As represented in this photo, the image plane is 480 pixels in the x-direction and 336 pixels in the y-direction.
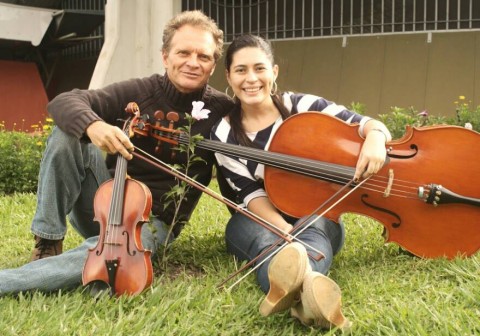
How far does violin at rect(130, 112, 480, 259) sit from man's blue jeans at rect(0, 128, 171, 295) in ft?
0.98

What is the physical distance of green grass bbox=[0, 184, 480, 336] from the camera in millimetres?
1815

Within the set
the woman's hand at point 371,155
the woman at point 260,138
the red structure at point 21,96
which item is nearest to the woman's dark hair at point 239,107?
the woman at point 260,138

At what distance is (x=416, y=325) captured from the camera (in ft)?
5.74

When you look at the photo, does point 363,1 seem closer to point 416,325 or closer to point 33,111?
point 33,111

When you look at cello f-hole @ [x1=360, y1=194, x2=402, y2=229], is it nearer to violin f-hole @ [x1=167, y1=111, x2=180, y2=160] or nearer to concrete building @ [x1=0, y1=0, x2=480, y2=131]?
violin f-hole @ [x1=167, y1=111, x2=180, y2=160]

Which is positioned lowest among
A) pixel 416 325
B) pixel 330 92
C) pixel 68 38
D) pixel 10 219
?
pixel 10 219

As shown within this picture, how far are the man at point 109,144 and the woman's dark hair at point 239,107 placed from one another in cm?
8

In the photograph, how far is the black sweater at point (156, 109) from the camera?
2484 millimetres

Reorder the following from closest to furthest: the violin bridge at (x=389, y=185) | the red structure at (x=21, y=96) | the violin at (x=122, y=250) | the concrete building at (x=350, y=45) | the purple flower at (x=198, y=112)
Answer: the violin at (x=122, y=250)
the violin bridge at (x=389, y=185)
the purple flower at (x=198, y=112)
the concrete building at (x=350, y=45)
the red structure at (x=21, y=96)

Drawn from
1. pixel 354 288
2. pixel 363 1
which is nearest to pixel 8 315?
pixel 354 288

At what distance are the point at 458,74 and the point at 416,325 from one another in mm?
6001

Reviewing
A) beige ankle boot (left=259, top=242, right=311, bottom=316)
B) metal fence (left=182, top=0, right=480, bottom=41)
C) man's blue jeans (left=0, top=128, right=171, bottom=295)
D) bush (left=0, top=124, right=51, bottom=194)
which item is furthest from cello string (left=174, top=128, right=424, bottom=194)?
metal fence (left=182, top=0, right=480, bottom=41)

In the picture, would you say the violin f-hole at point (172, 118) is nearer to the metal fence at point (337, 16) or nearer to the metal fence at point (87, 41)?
the metal fence at point (337, 16)

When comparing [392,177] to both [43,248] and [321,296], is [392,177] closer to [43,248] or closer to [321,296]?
[321,296]
